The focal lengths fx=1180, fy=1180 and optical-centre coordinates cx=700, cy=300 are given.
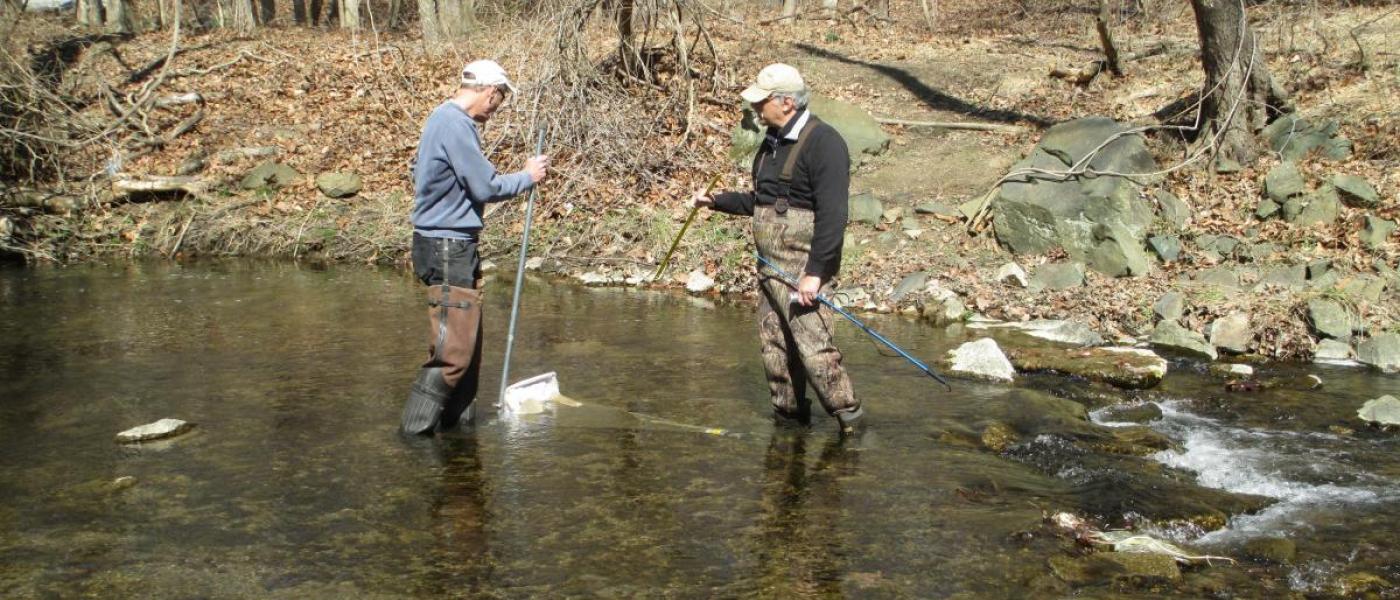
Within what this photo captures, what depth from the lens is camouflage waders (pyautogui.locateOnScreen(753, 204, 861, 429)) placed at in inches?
252

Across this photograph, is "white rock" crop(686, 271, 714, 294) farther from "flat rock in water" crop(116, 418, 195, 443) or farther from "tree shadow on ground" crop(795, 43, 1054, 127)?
"flat rock in water" crop(116, 418, 195, 443)

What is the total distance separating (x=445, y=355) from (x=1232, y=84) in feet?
33.7

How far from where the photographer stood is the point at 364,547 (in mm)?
5016

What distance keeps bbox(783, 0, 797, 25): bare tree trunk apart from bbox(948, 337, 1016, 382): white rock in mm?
16617

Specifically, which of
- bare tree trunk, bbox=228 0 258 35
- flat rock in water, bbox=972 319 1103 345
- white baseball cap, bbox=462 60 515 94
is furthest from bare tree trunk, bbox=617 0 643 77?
Result: bare tree trunk, bbox=228 0 258 35

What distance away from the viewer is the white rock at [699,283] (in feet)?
40.3

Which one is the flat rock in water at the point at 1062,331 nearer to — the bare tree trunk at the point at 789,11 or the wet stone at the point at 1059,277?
the wet stone at the point at 1059,277

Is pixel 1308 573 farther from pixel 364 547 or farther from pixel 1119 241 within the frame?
pixel 1119 241

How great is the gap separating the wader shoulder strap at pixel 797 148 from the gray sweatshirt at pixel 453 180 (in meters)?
1.36

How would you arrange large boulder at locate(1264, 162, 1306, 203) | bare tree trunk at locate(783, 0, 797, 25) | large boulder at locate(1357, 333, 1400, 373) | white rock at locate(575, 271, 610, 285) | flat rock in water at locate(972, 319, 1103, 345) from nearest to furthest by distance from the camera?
1. large boulder at locate(1357, 333, 1400, 373)
2. flat rock in water at locate(972, 319, 1103, 345)
3. large boulder at locate(1264, 162, 1306, 203)
4. white rock at locate(575, 271, 610, 285)
5. bare tree trunk at locate(783, 0, 797, 25)

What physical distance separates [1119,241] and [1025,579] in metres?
7.47

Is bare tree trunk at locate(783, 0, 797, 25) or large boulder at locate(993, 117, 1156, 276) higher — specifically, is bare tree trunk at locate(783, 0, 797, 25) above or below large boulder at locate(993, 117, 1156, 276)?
above

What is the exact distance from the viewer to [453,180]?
20.5 ft

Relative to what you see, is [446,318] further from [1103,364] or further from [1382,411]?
[1382,411]
